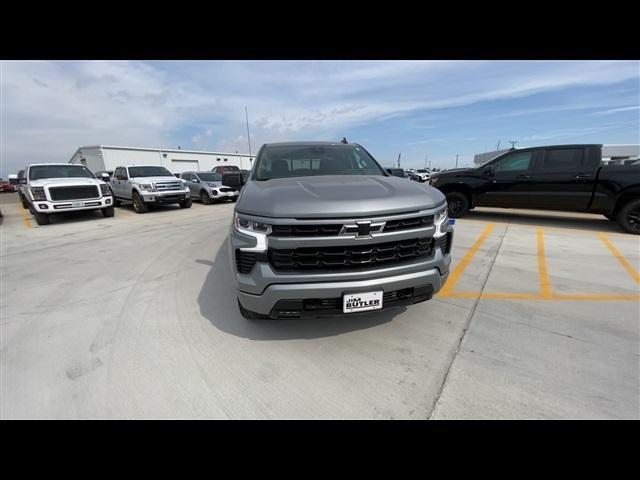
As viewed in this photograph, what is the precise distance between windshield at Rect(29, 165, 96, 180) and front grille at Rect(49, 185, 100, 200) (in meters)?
0.82

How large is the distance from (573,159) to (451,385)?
7.49 meters

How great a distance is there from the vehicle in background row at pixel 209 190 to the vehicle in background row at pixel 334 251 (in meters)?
11.1

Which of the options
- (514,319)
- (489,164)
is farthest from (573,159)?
(514,319)

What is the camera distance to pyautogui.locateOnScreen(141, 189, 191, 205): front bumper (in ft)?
33.4

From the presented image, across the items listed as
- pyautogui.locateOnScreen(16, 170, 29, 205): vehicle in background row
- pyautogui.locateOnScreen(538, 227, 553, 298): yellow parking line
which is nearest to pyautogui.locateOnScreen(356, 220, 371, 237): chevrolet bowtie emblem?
pyautogui.locateOnScreen(538, 227, 553, 298): yellow parking line

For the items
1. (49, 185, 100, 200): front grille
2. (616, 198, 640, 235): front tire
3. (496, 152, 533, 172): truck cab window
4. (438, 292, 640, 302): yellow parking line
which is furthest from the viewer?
(49, 185, 100, 200): front grille

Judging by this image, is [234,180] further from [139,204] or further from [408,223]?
[139,204]

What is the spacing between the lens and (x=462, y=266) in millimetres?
4254

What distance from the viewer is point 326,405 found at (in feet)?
6.01

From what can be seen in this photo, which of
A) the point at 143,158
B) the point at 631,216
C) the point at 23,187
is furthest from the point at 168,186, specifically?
the point at 143,158

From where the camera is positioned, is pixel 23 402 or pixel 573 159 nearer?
pixel 23 402

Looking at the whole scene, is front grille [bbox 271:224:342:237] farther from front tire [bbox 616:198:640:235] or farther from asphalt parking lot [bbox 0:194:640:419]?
front tire [bbox 616:198:640:235]
